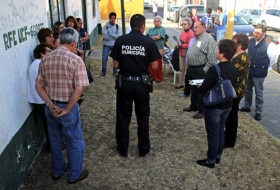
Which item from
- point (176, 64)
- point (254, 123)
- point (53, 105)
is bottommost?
point (254, 123)

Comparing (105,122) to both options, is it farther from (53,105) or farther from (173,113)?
(53,105)

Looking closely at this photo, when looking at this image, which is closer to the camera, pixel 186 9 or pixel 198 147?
pixel 198 147

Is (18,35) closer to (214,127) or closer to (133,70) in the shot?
(133,70)

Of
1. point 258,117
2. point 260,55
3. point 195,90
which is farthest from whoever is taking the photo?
point 195,90

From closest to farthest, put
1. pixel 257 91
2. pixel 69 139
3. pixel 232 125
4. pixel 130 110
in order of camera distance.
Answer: pixel 69 139 < pixel 130 110 < pixel 232 125 < pixel 257 91

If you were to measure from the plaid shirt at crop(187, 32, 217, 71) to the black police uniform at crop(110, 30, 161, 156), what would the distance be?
Result: 1563mm

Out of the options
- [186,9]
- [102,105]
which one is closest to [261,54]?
[102,105]

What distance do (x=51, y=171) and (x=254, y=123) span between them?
3.56 meters

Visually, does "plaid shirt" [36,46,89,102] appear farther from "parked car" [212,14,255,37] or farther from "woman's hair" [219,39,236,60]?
"parked car" [212,14,255,37]

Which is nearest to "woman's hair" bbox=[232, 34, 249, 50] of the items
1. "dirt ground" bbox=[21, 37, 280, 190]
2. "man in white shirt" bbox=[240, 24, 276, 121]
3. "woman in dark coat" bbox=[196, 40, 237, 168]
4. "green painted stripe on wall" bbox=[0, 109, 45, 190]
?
"woman in dark coat" bbox=[196, 40, 237, 168]

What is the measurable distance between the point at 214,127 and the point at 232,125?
0.76 m

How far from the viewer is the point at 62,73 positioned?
288 centimetres

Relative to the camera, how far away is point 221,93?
3293mm

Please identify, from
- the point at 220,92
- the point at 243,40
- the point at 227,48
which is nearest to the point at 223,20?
the point at 243,40
